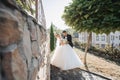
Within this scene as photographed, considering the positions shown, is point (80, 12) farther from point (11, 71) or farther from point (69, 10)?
point (11, 71)

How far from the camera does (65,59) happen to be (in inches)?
315

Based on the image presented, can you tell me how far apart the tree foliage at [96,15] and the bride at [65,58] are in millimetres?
2267

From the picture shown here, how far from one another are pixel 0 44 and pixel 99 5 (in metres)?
9.29

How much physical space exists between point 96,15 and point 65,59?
3.50 meters

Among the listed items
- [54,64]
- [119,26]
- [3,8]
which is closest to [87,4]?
[119,26]

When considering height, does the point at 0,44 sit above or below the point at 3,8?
below

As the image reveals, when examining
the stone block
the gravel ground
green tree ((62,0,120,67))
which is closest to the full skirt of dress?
the gravel ground

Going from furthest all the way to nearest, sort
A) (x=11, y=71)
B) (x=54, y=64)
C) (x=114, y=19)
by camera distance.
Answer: (x=114, y=19), (x=54, y=64), (x=11, y=71)

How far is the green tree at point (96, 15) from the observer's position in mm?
9633

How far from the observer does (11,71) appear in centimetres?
108

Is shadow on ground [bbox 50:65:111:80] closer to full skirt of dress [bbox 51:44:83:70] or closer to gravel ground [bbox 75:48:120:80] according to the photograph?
full skirt of dress [bbox 51:44:83:70]

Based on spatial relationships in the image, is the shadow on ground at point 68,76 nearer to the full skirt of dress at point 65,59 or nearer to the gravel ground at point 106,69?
the full skirt of dress at point 65,59

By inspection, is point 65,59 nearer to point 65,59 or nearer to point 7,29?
point 65,59

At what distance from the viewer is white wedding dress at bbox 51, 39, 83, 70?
25.8ft
